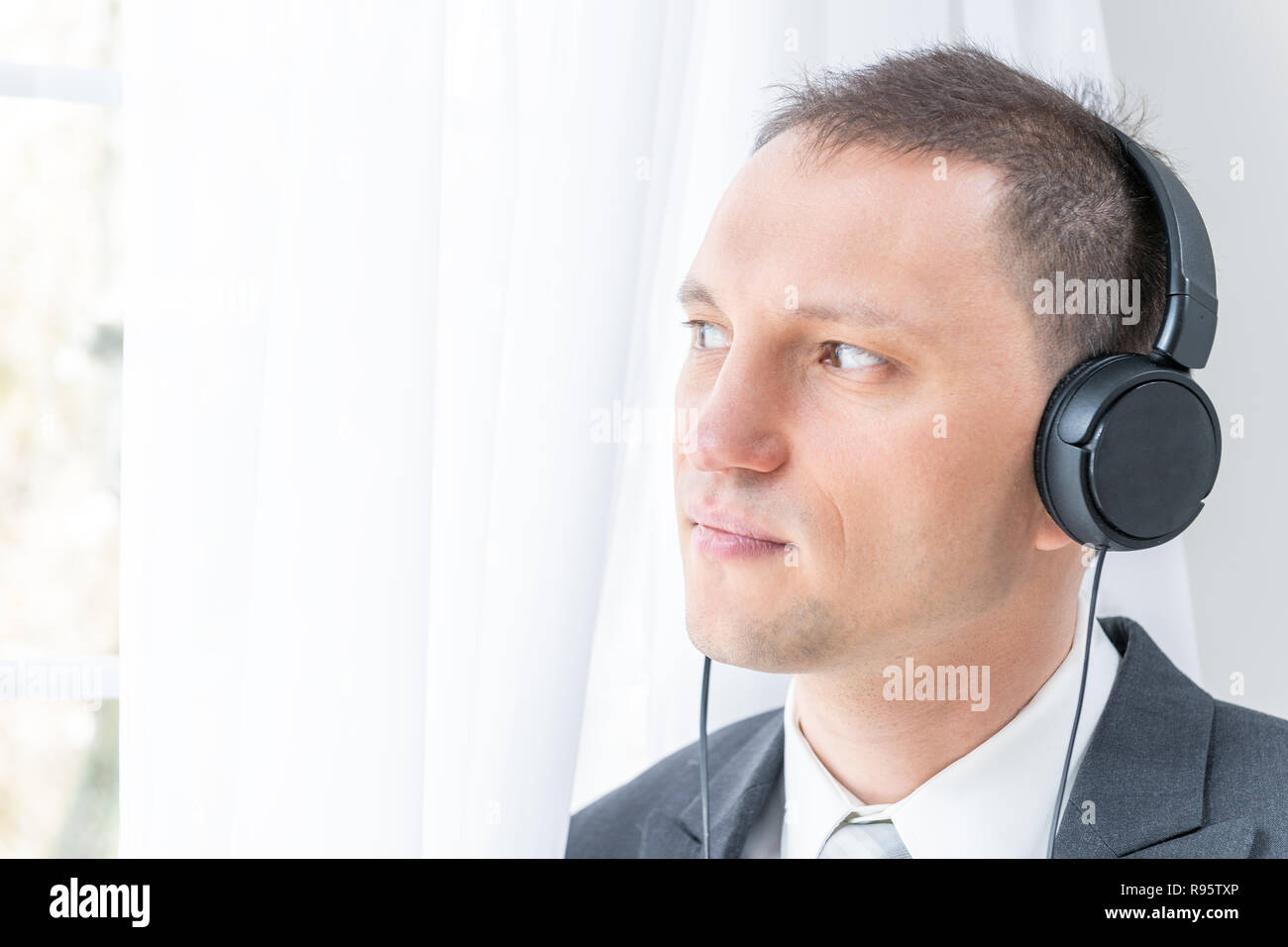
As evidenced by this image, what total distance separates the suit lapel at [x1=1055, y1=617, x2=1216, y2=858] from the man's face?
0.55 feet

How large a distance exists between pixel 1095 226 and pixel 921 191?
0.52 ft

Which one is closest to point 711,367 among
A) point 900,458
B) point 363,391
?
point 900,458

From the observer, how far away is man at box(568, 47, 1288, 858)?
30.9 inches

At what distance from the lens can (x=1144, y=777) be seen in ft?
2.73

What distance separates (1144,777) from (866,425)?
1.24ft

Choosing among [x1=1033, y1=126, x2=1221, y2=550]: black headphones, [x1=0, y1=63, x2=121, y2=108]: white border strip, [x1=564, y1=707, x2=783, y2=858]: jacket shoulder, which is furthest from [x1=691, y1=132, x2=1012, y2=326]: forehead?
[x1=0, y1=63, x2=121, y2=108]: white border strip

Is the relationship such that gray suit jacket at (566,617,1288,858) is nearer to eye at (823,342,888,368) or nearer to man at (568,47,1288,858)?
man at (568,47,1288,858)

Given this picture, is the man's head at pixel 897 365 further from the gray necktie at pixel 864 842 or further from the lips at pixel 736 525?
the gray necktie at pixel 864 842

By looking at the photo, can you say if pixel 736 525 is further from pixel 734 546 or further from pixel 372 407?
pixel 372 407

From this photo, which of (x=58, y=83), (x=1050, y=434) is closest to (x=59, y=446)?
(x=58, y=83)

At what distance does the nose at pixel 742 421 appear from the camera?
0.79 metres

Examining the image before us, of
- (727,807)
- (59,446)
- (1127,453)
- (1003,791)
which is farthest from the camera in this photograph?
(59,446)
